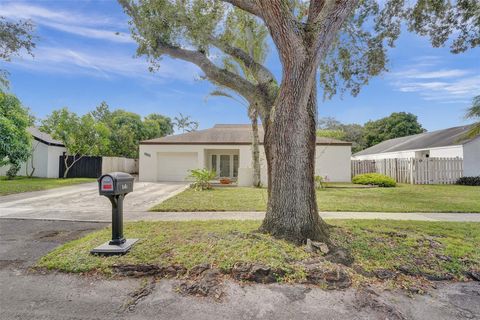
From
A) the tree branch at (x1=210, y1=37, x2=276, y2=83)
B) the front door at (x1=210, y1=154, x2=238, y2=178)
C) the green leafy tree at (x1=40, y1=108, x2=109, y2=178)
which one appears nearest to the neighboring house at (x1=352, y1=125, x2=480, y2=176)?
the tree branch at (x1=210, y1=37, x2=276, y2=83)

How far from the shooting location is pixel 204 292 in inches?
117

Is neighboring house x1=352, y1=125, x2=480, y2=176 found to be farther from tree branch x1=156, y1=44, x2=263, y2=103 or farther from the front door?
the front door

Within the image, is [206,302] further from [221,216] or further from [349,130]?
[349,130]

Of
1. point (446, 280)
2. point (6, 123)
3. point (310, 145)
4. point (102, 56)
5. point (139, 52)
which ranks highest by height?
point (102, 56)

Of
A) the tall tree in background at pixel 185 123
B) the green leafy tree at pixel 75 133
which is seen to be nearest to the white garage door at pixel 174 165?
the green leafy tree at pixel 75 133

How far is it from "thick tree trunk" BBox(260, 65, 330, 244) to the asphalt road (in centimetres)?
120

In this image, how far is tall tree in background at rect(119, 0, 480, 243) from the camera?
13.3 ft

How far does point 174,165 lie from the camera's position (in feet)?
62.8

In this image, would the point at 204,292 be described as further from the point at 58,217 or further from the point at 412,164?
the point at 412,164

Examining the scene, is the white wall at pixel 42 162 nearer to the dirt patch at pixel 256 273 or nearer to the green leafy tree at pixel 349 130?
the dirt patch at pixel 256 273

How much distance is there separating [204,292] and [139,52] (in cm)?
576

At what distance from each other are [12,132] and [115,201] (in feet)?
40.7

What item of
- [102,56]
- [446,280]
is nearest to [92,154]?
[102,56]

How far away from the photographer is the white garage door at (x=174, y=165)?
749 inches
